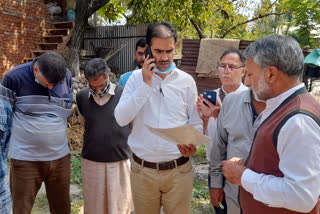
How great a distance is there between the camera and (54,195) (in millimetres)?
2822

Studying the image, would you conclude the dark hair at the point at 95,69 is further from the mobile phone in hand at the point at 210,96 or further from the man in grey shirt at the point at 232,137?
the man in grey shirt at the point at 232,137

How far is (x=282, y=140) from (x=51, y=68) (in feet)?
6.68

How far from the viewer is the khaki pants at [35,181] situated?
8.47 ft

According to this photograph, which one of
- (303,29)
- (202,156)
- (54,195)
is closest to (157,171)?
(54,195)

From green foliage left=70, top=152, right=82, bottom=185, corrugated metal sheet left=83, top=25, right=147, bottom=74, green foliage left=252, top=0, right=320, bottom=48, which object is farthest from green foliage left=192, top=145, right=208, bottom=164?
corrugated metal sheet left=83, top=25, right=147, bottom=74

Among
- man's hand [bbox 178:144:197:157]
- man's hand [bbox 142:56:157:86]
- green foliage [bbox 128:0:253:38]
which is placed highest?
green foliage [bbox 128:0:253:38]

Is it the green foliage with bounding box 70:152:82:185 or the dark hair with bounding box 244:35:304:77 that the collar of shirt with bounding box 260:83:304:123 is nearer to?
the dark hair with bounding box 244:35:304:77

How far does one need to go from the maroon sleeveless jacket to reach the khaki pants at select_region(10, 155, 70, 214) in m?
2.03

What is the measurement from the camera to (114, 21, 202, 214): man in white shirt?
2.12m

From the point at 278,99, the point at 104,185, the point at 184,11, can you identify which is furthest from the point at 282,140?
the point at 184,11

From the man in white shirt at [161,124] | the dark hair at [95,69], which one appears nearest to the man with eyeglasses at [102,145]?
the dark hair at [95,69]

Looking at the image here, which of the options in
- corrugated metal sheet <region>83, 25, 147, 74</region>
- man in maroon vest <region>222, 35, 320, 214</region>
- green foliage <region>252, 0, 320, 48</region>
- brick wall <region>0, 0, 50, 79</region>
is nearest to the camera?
man in maroon vest <region>222, 35, 320, 214</region>

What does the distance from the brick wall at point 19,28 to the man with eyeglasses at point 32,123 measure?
7.13 meters

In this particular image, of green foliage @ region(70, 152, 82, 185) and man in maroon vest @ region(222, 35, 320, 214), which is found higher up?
man in maroon vest @ region(222, 35, 320, 214)
